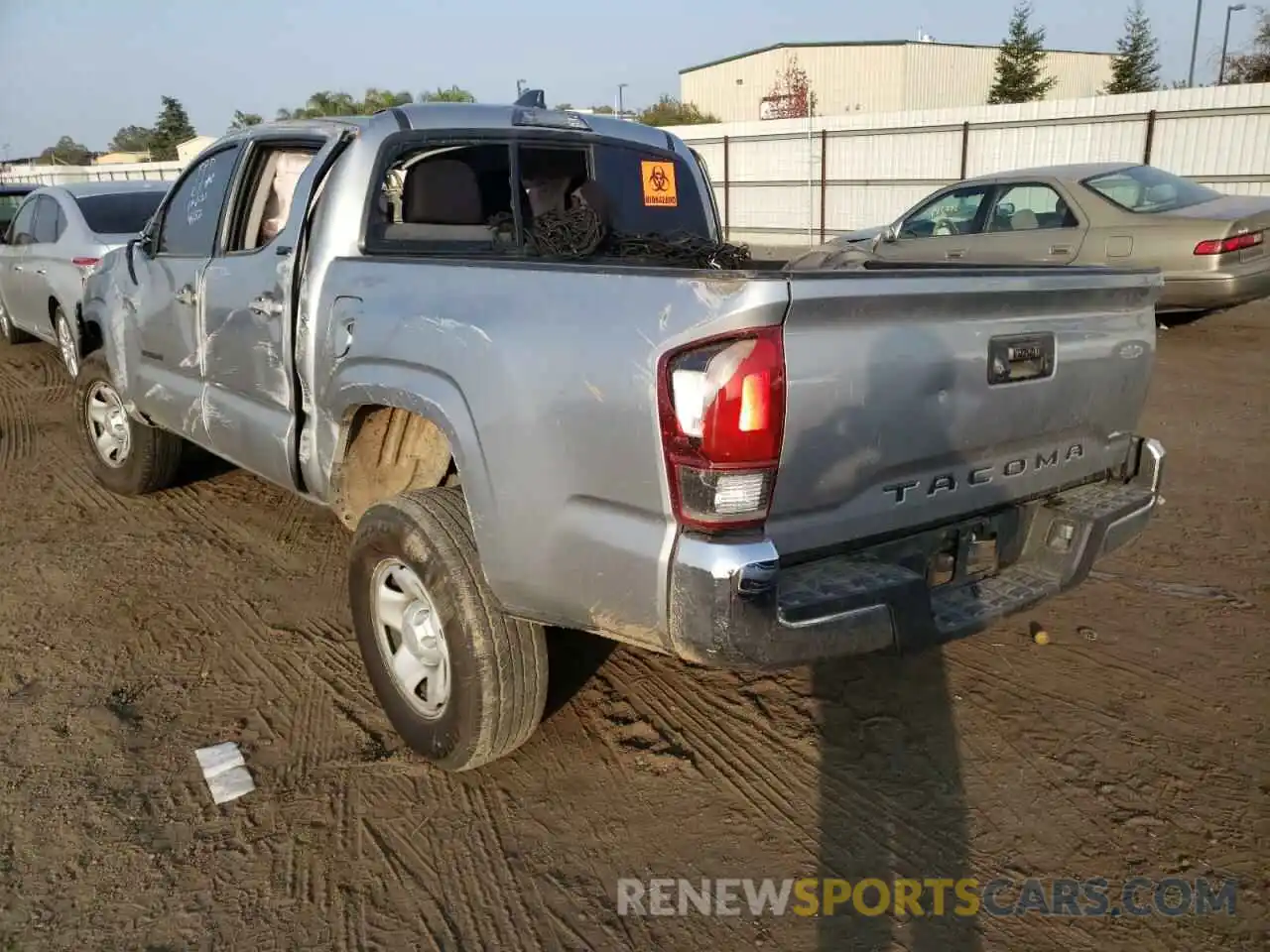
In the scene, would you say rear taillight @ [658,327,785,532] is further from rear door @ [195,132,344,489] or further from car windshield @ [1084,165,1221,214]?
car windshield @ [1084,165,1221,214]

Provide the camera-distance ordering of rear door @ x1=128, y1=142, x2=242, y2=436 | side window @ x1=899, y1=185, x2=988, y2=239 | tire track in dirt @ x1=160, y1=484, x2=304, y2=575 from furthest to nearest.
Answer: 1. side window @ x1=899, y1=185, x2=988, y2=239
2. tire track in dirt @ x1=160, y1=484, x2=304, y2=575
3. rear door @ x1=128, y1=142, x2=242, y2=436

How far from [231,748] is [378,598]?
690 millimetres

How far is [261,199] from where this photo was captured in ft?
13.2

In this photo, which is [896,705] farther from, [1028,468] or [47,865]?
[47,865]

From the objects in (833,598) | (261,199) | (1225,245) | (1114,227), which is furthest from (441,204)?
(1225,245)

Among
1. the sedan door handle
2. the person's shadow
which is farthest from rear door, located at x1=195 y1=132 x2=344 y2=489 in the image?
the person's shadow

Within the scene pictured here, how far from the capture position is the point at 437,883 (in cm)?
257

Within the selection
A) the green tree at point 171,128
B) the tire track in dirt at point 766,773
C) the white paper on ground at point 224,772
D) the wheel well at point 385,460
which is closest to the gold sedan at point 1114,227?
the tire track in dirt at point 766,773

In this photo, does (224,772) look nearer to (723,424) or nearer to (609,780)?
(609,780)

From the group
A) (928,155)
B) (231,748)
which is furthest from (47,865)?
(928,155)

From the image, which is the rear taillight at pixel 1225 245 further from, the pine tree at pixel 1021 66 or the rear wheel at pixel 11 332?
the pine tree at pixel 1021 66

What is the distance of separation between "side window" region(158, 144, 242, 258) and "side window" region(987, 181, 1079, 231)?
306 inches

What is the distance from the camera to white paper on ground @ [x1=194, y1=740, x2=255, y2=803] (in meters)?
2.95

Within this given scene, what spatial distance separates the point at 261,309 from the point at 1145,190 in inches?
342
